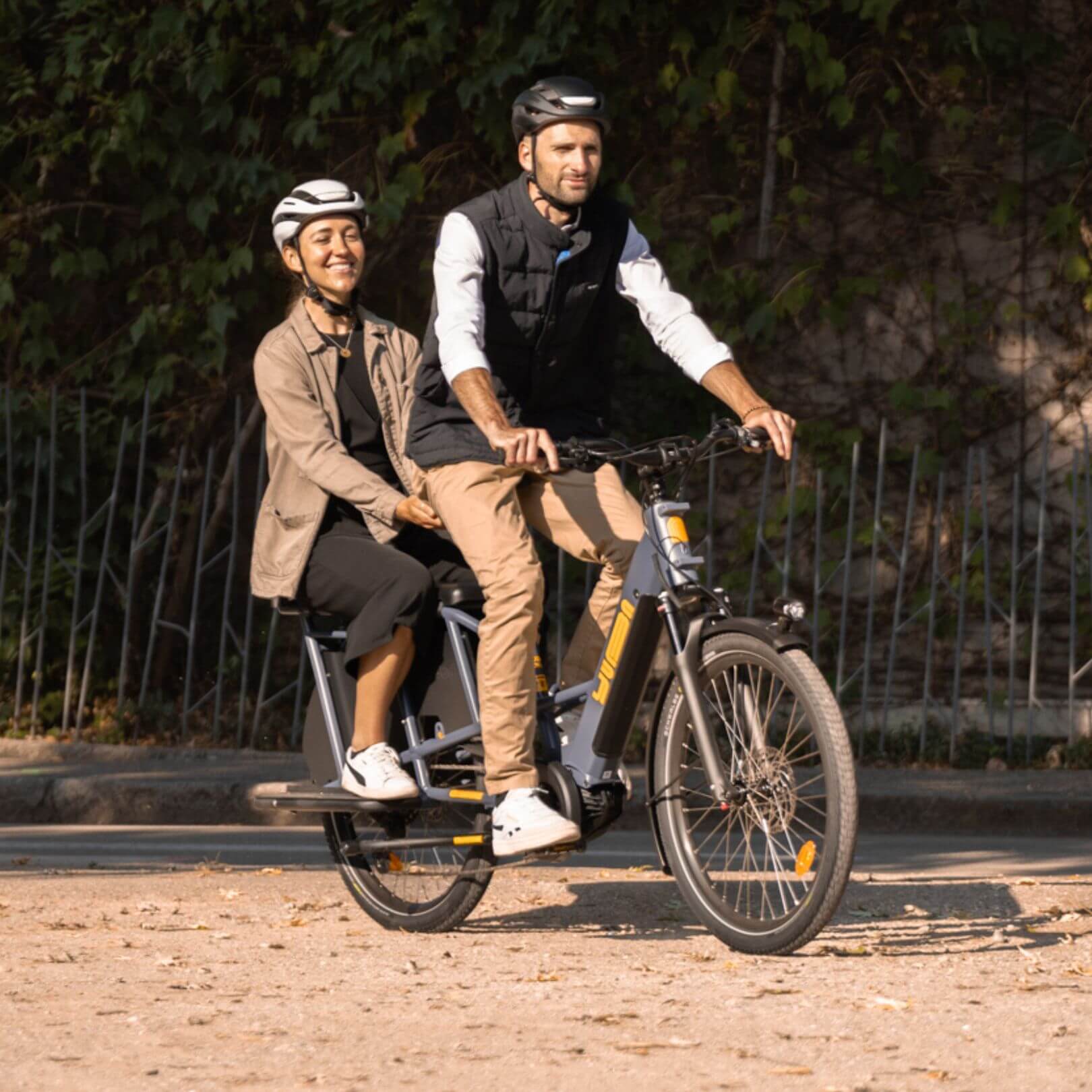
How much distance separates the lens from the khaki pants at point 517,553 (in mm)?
5250

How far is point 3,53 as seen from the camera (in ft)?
37.5

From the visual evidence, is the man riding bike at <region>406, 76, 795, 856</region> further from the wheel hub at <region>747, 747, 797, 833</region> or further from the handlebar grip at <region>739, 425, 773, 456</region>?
the wheel hub at <region>747, 747, 797, 833</region>

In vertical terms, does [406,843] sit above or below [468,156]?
below

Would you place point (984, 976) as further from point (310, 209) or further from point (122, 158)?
point (122, 158)

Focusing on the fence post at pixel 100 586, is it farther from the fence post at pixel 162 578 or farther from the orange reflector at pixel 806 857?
the orange reflector at pixel 806 857

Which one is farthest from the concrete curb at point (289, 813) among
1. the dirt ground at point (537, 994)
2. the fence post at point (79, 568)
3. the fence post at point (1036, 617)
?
the dirt ground at point (537, 994)

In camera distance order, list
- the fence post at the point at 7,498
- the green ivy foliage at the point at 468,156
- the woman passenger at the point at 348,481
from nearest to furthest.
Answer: the woman passenger at the point at 348,481 < the fence post at the point at 7,498 < the green ivy foliage at the point at 468,156

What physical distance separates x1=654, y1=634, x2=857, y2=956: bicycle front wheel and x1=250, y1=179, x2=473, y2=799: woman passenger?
0.78 meters

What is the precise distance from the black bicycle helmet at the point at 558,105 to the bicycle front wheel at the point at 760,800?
4.39 feet

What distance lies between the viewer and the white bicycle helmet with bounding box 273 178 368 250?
6.02 m

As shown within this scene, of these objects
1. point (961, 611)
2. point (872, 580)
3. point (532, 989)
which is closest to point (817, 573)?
point (872, 580)

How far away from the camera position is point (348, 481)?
5641mm

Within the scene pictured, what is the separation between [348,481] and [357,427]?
31 cm

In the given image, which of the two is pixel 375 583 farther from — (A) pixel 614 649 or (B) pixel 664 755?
(B) pixel 664 755
